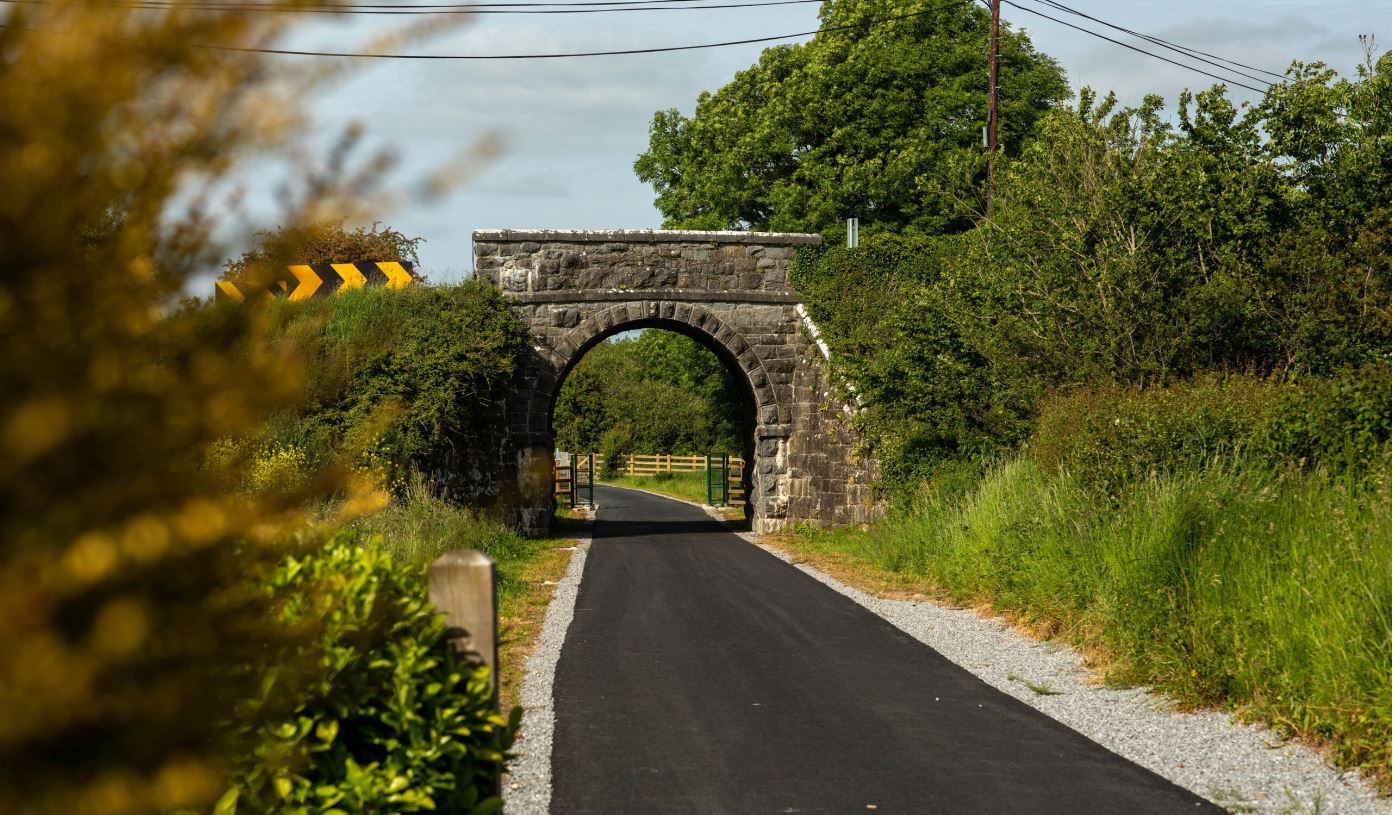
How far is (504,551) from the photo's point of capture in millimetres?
18062

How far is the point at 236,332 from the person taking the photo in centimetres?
175

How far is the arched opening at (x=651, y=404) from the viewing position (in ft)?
116

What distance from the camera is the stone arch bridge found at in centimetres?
2189

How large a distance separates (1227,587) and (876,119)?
969 inches

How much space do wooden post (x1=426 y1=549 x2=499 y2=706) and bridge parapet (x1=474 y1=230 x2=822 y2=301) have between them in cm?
1867

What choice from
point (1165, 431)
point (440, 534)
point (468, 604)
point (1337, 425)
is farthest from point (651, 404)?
point (468, 604)

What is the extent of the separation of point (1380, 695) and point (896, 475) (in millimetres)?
12452

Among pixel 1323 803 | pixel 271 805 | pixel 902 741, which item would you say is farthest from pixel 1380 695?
pixel 271 805

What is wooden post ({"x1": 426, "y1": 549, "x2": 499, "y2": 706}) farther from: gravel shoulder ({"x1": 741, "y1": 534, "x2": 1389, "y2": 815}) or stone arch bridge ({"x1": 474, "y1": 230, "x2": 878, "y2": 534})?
stone arch bridge ({"x1": 474, "y1": 230, "x2": 878, "y2": 534})

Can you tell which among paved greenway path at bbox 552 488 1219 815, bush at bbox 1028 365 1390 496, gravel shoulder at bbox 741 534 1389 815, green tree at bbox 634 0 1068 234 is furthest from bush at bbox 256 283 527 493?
green tree at bbox 634 0 1068 234

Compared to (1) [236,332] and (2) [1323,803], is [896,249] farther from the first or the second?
(1) [236,332]

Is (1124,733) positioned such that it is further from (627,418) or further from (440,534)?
(627,418)

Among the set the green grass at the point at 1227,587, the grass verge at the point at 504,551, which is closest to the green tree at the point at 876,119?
the grass verge at the point at 504,551

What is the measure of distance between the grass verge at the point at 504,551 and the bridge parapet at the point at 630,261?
4.53 m
